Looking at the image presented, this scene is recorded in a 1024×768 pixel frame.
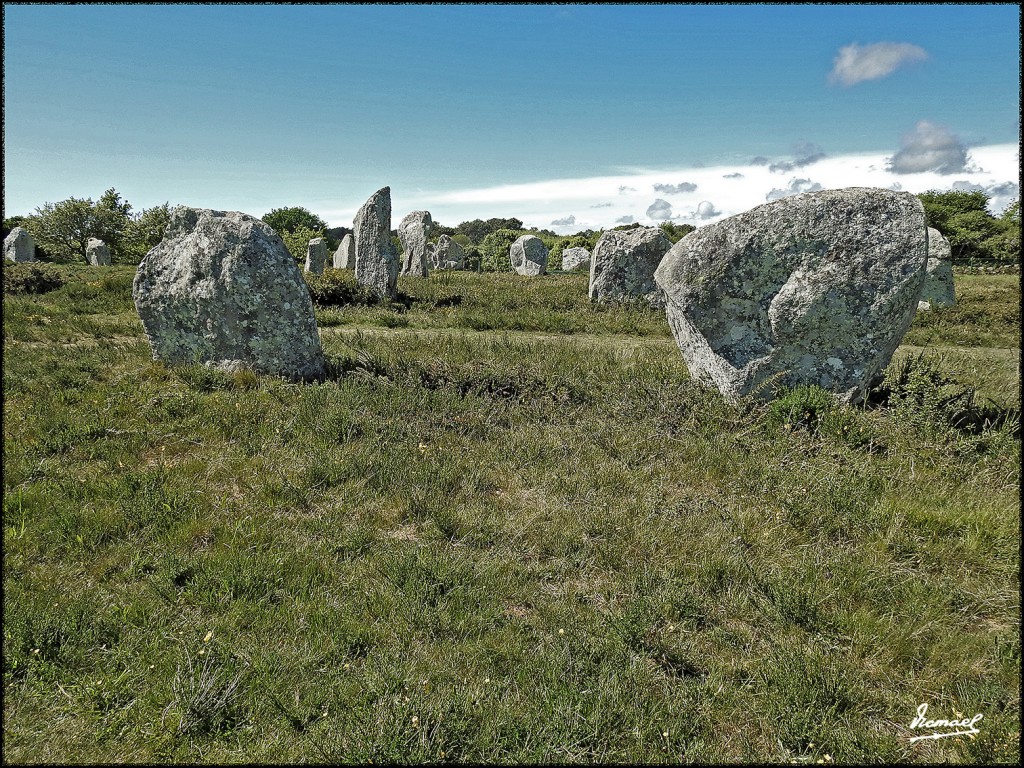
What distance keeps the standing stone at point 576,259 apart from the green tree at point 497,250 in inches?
351

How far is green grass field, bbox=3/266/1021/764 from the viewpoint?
2.96 m

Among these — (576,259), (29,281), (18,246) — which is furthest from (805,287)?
(18,246)

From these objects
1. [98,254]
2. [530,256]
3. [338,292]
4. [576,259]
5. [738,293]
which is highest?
[576,259]

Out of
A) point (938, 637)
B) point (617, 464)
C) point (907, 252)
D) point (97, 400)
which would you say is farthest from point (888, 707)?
point (97, 400)

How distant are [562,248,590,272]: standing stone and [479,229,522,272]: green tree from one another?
29.3 ft

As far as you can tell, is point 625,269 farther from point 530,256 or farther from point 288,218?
point 288,218

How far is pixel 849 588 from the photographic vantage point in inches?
160

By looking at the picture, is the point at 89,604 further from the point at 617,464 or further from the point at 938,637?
the point at 938,637

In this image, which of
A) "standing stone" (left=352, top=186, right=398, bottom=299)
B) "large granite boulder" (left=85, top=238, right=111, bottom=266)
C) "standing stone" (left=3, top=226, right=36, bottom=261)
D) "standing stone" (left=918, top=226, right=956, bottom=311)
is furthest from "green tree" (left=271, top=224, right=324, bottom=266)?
"standing stone" (left=918, top=226, right=956, bottom=311)

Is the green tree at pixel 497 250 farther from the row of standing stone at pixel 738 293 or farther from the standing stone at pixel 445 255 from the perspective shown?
the row of standing stone at pixel 738 293

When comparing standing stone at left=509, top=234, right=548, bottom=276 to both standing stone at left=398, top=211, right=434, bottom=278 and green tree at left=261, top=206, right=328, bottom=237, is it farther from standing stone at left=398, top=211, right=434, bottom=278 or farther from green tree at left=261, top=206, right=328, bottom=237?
green tree at left=261, top=206, right=328, bottom=237

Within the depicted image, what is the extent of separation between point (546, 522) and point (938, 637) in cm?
283

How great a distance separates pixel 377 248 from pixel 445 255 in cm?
2330

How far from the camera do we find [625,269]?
19.0m
